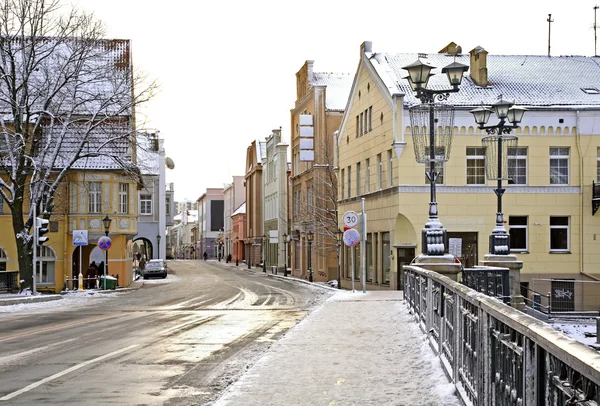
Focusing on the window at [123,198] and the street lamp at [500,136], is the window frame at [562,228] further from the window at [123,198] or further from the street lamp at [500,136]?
the window at [123,198]

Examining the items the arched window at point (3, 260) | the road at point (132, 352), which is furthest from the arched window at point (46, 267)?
the road at point (132, 352)

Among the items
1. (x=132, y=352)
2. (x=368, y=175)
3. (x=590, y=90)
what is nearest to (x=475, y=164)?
(x=368, y=175)

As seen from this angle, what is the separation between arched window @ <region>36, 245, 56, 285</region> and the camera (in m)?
47.2

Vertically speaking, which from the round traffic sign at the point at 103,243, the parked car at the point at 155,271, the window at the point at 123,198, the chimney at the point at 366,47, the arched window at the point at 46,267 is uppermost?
the chimney at the point at 366,47

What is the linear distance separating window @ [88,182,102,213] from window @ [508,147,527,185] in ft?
77.2

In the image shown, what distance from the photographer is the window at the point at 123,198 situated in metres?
49.0

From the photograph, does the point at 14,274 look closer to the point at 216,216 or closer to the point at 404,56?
the point at 404,56

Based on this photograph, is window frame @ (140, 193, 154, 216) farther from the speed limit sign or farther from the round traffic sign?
the speed limit sign

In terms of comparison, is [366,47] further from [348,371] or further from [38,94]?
[348,371]

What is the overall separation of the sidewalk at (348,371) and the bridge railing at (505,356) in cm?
37

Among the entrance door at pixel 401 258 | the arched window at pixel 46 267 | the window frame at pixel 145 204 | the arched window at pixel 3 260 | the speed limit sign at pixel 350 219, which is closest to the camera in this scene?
the speed limit sign at pixel 350 219

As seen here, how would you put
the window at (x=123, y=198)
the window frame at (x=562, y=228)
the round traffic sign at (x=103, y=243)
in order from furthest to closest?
1. the window at (x=123, y=198)
2. the round traffic sign at (x=103, y=243)
3. the window frame at (x=562, y=228)

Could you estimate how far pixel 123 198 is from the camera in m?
49.3

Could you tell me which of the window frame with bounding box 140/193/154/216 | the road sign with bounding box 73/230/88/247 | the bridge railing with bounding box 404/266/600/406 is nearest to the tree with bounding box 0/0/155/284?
the road sign with bounding box 73/230/88/247
